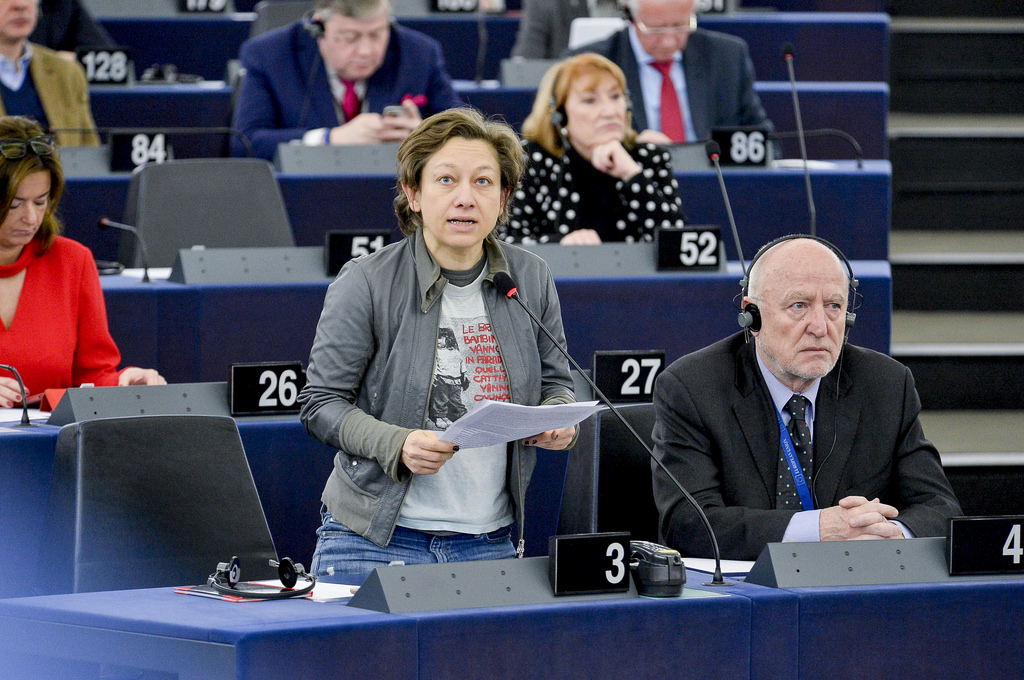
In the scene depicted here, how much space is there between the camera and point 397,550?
7.01 ft

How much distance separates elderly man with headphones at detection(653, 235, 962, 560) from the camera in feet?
7.55

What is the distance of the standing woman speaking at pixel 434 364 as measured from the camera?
6.98ft

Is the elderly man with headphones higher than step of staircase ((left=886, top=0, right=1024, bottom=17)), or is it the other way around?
step of staircase ((left=886, top=0, right=1024, bottom=17))

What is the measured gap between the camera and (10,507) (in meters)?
2.51

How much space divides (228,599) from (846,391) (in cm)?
105

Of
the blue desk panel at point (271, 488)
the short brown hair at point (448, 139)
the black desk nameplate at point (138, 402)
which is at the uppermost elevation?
the short brown hair at point (448, 139)

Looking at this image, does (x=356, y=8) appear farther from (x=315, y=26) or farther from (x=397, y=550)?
(x=397, y=550)

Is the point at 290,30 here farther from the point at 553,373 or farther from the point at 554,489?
the point at 553,373

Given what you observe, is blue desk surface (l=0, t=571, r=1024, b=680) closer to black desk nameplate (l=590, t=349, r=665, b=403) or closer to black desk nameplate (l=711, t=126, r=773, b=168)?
black desk nameplate (l=590, t=349, r=665, b=403)

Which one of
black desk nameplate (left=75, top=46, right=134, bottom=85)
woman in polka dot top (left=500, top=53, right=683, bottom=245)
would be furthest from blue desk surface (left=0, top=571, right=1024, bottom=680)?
black desk nameplate (left=75, top=46, right=134, bottom=85)

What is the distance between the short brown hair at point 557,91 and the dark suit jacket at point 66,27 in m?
2.18

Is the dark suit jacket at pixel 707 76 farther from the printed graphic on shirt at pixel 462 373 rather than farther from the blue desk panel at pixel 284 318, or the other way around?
the printed graphic on shirt at pixel 462 373

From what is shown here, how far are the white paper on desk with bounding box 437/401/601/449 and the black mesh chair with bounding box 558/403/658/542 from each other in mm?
585

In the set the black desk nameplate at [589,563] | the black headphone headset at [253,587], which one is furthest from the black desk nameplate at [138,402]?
the black desk nameplate at [589,563]
